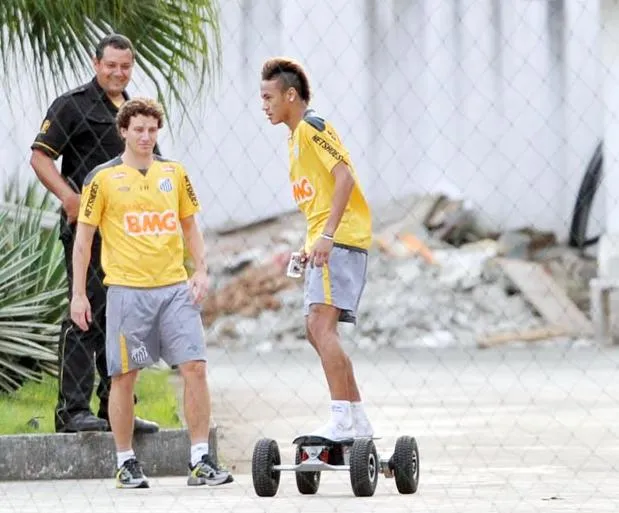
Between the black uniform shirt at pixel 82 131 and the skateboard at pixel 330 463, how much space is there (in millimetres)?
1864

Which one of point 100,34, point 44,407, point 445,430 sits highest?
point 100,34

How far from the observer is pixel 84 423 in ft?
30.9

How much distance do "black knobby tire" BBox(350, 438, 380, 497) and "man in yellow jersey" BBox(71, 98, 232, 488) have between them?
72 centimetres

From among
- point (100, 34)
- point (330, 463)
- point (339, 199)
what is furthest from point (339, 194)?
point (100, 34)

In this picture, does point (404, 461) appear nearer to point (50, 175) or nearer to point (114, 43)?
point (50, 175)

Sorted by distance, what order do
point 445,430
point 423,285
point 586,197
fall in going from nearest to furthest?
point 445,430
point 586,197
point 423,285

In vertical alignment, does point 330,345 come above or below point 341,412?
above

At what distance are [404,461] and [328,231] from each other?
973 millimetres

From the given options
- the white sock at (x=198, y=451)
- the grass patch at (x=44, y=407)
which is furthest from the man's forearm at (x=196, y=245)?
the grass patch at (x=44, y=407)

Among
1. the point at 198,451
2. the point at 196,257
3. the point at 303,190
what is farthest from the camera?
the point at 196,257

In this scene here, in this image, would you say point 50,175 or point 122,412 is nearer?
point 122,412

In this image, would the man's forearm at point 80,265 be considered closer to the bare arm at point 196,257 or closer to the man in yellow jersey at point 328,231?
the bare arm at point 196,257

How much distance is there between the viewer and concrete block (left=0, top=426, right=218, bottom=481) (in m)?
9.30

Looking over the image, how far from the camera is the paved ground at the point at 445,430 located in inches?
325
